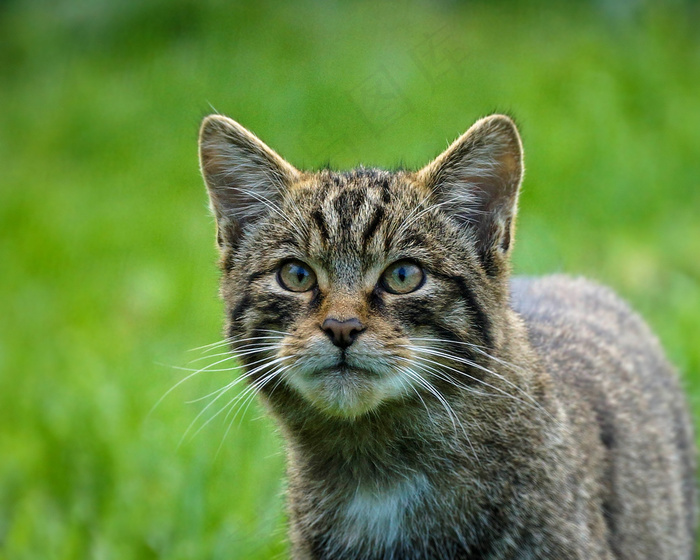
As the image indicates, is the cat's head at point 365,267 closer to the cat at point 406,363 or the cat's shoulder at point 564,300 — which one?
the cat at point 406,363

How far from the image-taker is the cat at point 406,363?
354 cm

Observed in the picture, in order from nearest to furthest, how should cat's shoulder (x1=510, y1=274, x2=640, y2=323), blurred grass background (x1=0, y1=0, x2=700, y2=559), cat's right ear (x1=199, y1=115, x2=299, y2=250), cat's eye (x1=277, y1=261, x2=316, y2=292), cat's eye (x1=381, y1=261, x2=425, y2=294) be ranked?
cat's eye (x1=381, y1=261, x2=425, y2=294), cat's eye (x1=277, y1=261, x2=316, y2=292), cat's right ear (x1=199, y1=115, x2=299, y2=250), cat's shoulder (x1=510, y1=274, x2=640, y2=323), blurred grass background (x1=0, y1=0, x2=700, y2=559)

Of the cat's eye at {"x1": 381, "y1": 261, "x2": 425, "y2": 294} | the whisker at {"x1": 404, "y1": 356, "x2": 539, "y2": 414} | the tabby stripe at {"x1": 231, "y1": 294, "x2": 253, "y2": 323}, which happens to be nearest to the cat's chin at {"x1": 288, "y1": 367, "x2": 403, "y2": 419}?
the whisker at {"x1": 404, "y1": 356, "x2": 539, "y2": 414}

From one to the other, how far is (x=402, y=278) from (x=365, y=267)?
14cm

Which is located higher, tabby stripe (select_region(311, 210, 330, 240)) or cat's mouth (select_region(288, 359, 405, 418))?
tabby stripe (select_region(311, 210, 330, 240))

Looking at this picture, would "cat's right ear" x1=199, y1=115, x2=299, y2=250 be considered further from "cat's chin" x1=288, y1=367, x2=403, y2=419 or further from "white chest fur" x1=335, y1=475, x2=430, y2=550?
"white chest fur" x1=335, y1=475, x2=430, y2=550

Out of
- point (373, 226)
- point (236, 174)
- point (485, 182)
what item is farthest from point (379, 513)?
point (236, 174)

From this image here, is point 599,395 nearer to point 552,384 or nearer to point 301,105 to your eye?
point 552,384

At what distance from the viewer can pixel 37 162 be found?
32.2ft

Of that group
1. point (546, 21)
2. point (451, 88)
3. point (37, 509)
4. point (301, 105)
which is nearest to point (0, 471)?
point (37, 509)

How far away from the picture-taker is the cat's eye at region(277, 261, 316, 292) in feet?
12.2

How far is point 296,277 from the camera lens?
12.3 ft

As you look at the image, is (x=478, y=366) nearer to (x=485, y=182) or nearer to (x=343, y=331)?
(x=343, y=331)

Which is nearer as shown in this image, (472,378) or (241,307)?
(472,378)
